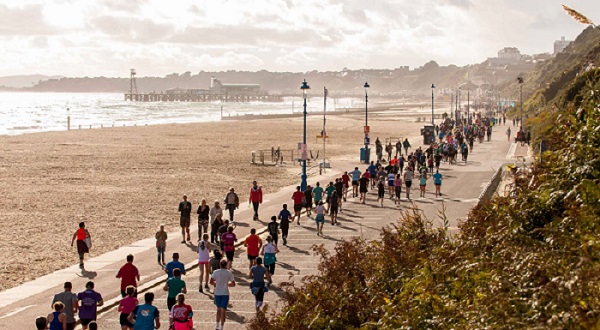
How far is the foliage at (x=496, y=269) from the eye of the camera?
745 centimetres

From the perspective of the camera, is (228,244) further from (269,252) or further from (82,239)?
(82,239)

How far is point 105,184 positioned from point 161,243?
64.7ft

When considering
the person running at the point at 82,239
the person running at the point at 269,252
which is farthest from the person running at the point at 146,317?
the person running at the point at 82,239

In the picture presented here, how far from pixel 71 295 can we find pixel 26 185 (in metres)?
26.2

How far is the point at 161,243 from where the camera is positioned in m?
18.7

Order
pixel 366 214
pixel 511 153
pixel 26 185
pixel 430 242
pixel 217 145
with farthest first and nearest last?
pixel 217 145 < pixel 511 153 < pixel 26 185 < pixel 366 214 < pixel 430 242

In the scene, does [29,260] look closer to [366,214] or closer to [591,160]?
[366,214]

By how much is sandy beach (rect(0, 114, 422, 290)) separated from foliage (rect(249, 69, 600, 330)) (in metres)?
10.1

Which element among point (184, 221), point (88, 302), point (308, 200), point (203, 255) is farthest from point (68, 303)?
point (308, 200)

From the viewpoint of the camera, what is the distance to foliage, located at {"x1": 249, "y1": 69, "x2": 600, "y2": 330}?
24.4ft

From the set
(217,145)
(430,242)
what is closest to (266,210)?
(430,242)

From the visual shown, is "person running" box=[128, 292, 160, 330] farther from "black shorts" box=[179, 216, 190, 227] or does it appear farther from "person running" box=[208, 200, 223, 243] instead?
"black shorts" box=[179, 216, 190, 227]

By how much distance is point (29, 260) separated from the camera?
20.4 meters

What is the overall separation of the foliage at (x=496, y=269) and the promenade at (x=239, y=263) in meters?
2.87
